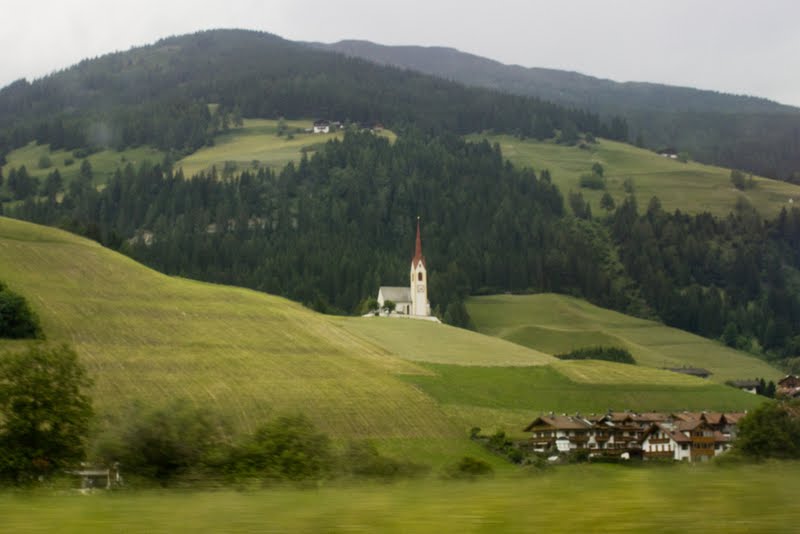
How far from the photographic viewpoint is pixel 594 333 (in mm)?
Answer: 151000

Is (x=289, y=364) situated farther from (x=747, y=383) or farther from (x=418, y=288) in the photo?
(x=418, y=288)

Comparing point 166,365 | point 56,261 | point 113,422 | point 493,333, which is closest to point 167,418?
point 113,422

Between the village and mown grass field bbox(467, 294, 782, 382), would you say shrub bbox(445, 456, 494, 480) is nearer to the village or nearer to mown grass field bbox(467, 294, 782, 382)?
the village

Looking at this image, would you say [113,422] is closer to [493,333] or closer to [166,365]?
[166,365]

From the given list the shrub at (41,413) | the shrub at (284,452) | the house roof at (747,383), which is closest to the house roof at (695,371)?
the house roof at (747,383)

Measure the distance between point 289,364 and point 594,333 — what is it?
282 feet

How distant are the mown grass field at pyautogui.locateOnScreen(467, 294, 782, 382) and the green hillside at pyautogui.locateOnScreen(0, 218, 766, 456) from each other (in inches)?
1637

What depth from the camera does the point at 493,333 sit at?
155 m

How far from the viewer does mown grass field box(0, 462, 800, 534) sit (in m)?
10.1

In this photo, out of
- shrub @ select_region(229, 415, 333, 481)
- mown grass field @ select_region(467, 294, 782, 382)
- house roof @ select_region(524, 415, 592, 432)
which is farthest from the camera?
mown grass field @ select_region(467, 294, 782, 382)

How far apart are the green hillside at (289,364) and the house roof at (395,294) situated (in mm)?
51187

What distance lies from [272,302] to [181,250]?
8774 centimetres

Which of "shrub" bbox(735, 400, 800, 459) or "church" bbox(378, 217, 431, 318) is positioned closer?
"shrub" bbox(735, 400, 800, 459)

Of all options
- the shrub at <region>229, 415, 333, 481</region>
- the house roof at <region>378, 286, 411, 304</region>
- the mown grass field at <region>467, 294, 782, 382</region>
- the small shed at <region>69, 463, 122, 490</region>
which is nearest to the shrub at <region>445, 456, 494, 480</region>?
the shrub at <region>229, 415, 333, 481</region>
